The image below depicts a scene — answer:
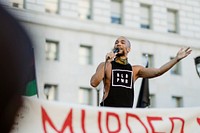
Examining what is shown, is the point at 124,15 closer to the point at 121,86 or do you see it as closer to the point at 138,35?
the point at 138,35

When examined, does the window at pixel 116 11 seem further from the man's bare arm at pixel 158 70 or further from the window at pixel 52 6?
the man's bare arm at pixel 158 70

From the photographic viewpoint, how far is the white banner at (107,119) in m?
2.94

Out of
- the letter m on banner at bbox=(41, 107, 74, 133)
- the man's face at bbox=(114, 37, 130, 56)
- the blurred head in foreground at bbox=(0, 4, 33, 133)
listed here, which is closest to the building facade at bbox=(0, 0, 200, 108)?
the man's face at bbox=(114, 37, 130, 56)

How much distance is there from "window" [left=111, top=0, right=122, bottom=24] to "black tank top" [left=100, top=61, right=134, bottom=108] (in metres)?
17.5

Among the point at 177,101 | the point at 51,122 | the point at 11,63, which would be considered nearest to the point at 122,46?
the point at 51,122

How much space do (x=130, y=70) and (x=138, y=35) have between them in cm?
1757

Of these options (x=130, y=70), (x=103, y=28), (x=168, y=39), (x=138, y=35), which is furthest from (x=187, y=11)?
(x=130, y=70)

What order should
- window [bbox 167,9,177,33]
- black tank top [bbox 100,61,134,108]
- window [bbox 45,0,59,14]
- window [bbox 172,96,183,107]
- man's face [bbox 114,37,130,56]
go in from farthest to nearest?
window [bbox 167,9,177,33]
window [bbox 172,96,183,107]
window [bbox 45,0,59,14]
man's face [bbox 114,37,130,56]
black tank top [bbox 100,61,134,108]

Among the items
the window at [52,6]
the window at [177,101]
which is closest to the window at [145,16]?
the window at [177,101]

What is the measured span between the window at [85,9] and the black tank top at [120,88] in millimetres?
16894

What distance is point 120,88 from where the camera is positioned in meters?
3.63

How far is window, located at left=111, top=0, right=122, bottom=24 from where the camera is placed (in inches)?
834

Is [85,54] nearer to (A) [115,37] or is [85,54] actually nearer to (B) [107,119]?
(A) [115,37]

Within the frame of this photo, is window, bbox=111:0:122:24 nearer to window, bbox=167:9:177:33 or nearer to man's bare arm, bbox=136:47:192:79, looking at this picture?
window, bbox=167:9:177:33
